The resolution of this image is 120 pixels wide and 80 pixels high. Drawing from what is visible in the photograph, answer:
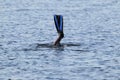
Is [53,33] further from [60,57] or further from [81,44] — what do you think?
[60,57]

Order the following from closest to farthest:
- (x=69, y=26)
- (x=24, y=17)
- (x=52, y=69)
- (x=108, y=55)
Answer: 1. (x=52, y=69)
2. (x=108, y=55)
3. (x=69, y=26)
4. (x=24, y=17)

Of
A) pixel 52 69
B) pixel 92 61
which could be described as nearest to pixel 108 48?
pixel 92 61

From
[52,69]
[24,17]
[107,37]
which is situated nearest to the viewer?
[52,69]

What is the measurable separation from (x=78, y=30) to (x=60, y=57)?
15.7 metres

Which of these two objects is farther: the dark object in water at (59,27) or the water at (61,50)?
the dark object in water at (59,27)

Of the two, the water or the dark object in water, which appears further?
the dark object in water

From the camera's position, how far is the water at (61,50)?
29969mm

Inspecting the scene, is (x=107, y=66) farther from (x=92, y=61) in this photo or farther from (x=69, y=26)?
(x=69, y=26)

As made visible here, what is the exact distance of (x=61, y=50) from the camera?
3794 cm

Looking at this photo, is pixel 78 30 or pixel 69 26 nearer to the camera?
pixel 78 30

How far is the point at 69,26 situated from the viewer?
5531 cm

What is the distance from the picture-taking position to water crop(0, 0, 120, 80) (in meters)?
30.0

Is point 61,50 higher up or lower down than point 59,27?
lower down

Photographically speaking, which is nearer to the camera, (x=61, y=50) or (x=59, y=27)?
(x=61, y=50)
